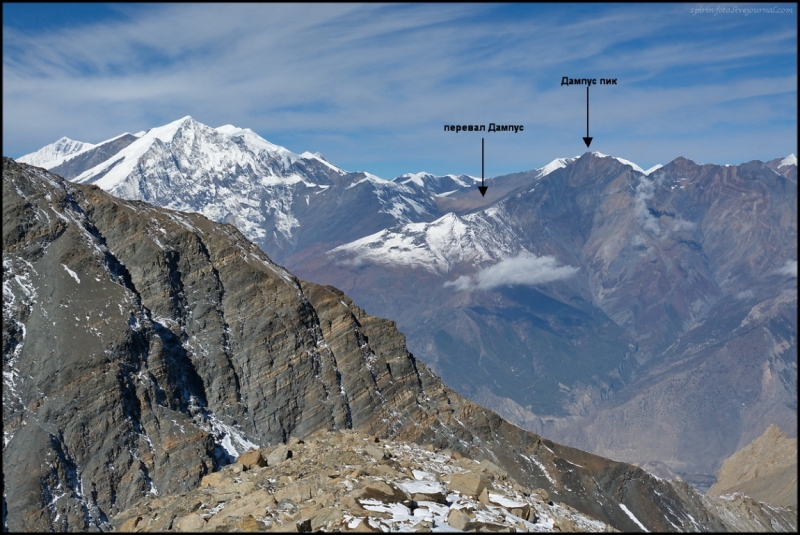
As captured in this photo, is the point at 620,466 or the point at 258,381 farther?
the point at 620,466

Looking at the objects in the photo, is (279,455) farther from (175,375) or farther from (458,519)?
(175,375)

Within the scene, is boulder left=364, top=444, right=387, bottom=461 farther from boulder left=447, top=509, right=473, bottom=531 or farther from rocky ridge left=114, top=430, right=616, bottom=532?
boulder left=447, top=509, right=473, bottom=531

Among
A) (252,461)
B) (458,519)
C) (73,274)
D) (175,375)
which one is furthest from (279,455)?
(73,274)

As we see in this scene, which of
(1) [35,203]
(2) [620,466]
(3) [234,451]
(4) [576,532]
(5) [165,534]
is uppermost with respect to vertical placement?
Answer: (1) [35,203]

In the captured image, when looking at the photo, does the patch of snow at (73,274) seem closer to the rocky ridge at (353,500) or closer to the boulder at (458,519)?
the rocky ridge at (353,500)

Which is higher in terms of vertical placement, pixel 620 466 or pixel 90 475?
pixel 90 475

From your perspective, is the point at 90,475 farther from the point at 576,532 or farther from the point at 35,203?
the point at 576,532

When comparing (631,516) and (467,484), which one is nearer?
(467,484)

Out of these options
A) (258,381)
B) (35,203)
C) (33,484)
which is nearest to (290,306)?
(258,381)
